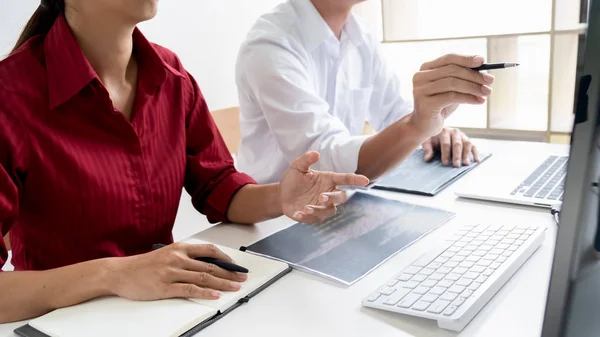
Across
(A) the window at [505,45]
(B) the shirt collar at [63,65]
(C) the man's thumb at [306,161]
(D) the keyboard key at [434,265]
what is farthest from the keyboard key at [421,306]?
(A) the window at [505,45]

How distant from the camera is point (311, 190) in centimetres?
97

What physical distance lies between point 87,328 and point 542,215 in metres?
0.78

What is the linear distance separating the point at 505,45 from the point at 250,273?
7.01 feet

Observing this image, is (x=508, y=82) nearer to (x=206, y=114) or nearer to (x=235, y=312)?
(x=206, y=114)

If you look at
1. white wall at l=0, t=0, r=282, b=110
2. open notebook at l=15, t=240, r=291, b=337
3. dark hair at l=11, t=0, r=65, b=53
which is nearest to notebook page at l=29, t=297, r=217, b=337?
open notebook at l=15, t=240, r=291, b=337

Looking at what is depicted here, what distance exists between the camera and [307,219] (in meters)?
0.90

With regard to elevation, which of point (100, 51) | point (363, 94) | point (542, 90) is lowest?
point (542, 90)

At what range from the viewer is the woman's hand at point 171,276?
71 centimetres

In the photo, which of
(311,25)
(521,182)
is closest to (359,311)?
(521,182)

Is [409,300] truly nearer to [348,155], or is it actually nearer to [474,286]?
[474,286]

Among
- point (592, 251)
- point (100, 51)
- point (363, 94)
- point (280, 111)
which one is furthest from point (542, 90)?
point (592, 251)

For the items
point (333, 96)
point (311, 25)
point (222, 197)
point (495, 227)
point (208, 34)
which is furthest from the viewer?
point (208, 34)

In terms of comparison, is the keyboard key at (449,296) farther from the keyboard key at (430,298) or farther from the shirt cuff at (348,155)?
the shirt cuff at (348,155)

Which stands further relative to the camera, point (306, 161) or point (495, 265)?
point (306, 161)
